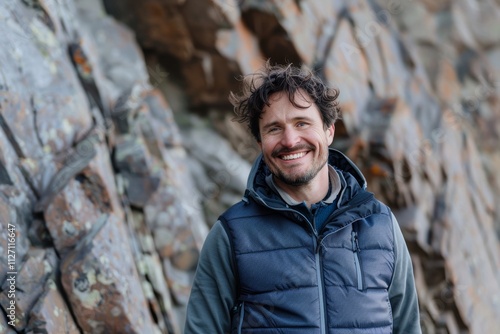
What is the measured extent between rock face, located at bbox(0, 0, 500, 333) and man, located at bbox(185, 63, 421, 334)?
2407 millimetres

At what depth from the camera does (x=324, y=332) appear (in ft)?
10.3

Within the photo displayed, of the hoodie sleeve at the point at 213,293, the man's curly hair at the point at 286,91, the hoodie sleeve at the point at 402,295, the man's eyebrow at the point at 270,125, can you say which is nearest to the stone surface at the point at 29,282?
the hoodie sleeve at the point at 213,293

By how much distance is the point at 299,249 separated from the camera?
3.27m

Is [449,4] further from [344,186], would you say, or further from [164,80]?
[344,186]

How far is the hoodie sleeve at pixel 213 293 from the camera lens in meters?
3.27

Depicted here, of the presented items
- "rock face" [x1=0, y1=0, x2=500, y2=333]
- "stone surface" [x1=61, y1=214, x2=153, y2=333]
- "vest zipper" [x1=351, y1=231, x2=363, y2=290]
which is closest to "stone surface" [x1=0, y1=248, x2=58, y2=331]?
"rock face" [x1=0, y1=0, x2=500, y2=333]

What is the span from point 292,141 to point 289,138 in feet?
0.09

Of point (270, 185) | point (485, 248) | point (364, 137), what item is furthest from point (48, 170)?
point (485, 248)

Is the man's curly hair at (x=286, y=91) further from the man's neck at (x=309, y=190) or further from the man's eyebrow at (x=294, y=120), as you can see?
the man's neck at (x=309, y=190)

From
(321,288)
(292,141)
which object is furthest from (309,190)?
(321,288)

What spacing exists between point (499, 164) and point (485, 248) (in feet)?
9.49

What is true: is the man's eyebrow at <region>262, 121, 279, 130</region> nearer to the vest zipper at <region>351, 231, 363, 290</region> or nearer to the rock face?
the vest zipper at <region>351, 231, 363, 290</region>

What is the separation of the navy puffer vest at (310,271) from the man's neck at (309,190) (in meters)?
0.21

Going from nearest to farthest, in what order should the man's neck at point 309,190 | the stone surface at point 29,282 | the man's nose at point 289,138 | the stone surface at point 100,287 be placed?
the man's nose at point 289,138
the man's neck at point 309,190
the stone surface at point 29,282
the stone surface at point 100,287
